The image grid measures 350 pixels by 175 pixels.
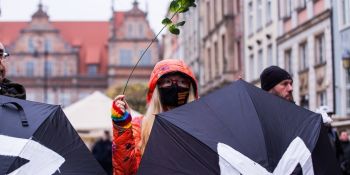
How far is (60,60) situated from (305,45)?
58.6 metres

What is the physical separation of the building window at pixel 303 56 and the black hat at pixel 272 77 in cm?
2414

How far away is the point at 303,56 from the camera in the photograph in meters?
30.5

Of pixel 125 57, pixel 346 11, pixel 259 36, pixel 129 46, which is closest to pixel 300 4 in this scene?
pixel 346 11

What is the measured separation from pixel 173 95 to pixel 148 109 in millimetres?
181

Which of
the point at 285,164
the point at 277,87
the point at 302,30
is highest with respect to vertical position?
the point at 302,30

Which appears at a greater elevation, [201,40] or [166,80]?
[201,40]

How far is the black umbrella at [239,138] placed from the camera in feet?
14.0

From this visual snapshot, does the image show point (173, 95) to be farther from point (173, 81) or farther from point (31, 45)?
point (31, 45)

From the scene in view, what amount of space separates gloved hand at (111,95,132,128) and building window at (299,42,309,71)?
25.5 metres

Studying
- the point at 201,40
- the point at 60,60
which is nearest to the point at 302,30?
the point at 201,40

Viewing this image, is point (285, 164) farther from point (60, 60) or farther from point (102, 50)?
point (102, 50)

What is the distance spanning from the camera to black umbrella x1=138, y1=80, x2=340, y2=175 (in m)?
4.27

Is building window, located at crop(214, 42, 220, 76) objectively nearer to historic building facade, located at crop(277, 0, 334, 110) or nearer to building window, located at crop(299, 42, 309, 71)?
historic building facade, located at crop(277, 0, 334, 110)

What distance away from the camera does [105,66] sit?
9181 cm
